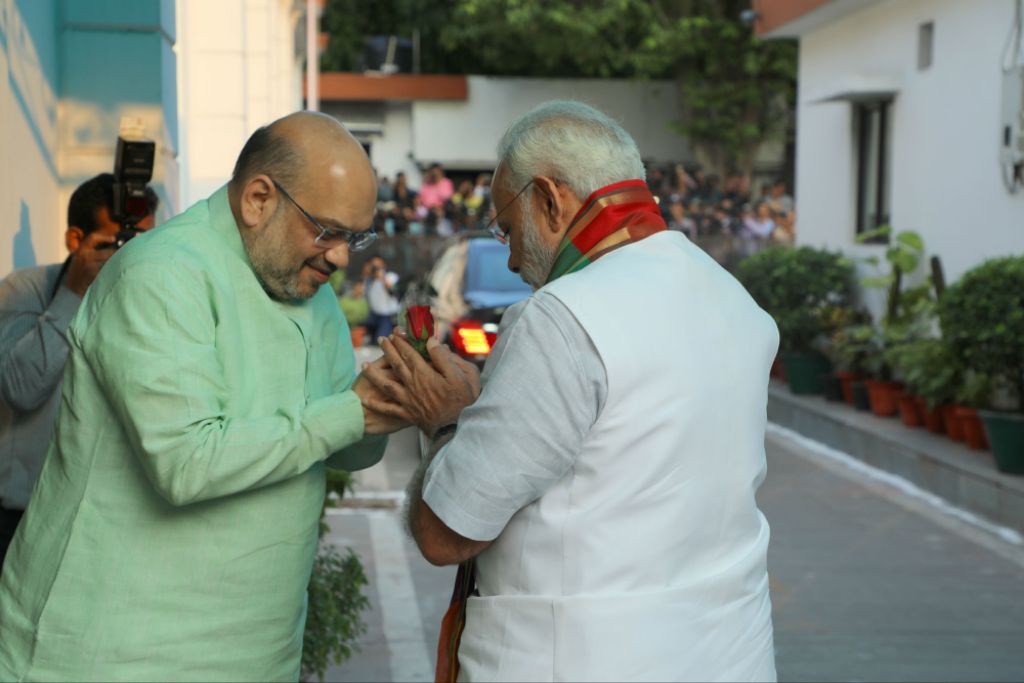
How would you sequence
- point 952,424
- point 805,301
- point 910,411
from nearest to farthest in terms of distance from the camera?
point 952,424
point 910,411
point 805,301

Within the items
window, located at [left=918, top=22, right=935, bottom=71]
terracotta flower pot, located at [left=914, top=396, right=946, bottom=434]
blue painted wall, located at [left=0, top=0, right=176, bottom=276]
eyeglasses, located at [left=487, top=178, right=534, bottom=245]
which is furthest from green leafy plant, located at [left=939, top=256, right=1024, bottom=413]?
eyeglasses, located at [left=487, top=178, right=534, bottom=245]

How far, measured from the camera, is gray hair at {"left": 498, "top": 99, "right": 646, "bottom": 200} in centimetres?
235

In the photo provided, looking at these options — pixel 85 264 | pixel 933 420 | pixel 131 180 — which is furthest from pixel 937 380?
pixel 85 264

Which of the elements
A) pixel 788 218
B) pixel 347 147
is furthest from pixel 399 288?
pixel 347 147

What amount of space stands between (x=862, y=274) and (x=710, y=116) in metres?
19.1

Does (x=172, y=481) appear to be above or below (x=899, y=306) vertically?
above

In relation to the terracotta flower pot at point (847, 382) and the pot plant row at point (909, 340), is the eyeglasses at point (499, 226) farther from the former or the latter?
the terracotta flower pot at point (847, 382)

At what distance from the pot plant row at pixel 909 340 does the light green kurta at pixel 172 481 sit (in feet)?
24.0

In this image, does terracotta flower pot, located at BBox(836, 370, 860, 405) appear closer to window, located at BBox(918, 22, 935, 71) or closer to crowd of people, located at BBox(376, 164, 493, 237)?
window, located at BBox(918, 22, 935, 71)

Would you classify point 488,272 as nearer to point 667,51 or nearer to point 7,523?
point 7,523

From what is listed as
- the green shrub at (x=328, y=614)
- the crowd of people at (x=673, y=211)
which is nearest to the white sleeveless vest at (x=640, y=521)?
the green shrub at (x=328, y=614)

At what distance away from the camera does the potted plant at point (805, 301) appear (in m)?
14.0

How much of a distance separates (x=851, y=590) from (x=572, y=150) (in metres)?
5.40

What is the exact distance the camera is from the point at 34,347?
3.63 metres
